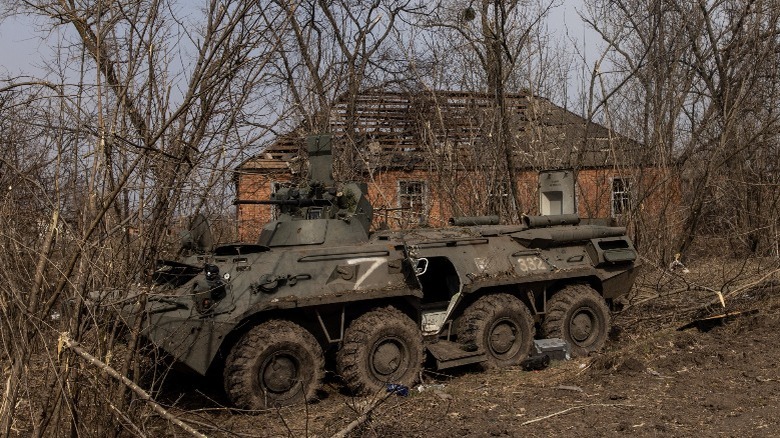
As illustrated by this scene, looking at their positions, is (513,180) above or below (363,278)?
above

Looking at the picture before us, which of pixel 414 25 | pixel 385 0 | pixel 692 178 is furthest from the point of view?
pixel 385 0

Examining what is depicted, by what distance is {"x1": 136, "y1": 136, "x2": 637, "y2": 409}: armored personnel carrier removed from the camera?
763 centimetres

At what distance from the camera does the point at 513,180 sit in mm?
15492

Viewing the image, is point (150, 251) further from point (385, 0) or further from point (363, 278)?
point (385, 0)

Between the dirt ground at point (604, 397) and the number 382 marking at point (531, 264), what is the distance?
118 centimetres

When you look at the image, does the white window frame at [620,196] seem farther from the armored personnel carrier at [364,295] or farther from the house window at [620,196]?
the armored personnel carrier at [364,295]

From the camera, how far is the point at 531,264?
32.4 ft

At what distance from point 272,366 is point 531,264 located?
364cm

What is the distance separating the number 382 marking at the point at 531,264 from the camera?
9797 millimetres

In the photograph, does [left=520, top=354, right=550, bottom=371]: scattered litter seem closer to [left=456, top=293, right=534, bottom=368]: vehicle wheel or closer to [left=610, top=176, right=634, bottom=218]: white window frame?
[left=456, top=293, right=534, bottom=368]: vehicle wheel

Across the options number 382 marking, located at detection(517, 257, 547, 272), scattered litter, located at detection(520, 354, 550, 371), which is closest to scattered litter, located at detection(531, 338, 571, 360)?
scattered litter, located at detection(520, 354, 550, 371)

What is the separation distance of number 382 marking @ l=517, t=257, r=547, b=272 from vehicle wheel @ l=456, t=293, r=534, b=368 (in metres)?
0.43

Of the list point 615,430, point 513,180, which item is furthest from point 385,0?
point 615,430

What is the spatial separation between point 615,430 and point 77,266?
427 centimetres
